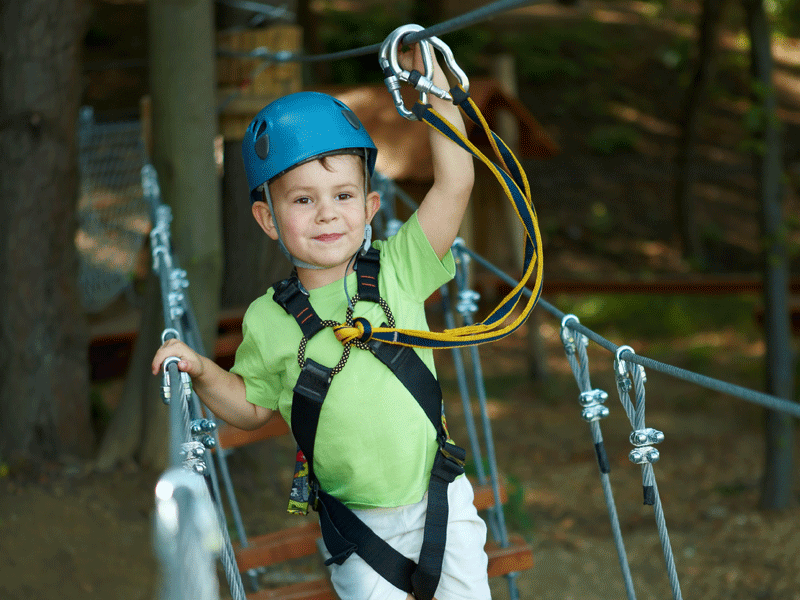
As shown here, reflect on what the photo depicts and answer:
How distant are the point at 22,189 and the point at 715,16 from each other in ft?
24.5

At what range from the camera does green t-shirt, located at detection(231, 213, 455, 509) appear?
1.67 m

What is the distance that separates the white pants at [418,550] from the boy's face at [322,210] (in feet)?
1.70

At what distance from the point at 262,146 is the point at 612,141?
1219 centimetres

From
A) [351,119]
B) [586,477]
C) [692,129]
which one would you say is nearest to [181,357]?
[351,119]

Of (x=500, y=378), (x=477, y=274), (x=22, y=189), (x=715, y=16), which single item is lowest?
(x=500, y=378)

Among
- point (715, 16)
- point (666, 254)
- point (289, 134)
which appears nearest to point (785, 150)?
point (666, 254)

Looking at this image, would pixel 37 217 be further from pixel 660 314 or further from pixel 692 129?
pixel 692 129

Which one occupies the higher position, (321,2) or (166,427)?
(321,2)

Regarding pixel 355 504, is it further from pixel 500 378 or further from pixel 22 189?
pixel 500 378

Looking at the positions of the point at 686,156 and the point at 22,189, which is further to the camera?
the point at 686,156

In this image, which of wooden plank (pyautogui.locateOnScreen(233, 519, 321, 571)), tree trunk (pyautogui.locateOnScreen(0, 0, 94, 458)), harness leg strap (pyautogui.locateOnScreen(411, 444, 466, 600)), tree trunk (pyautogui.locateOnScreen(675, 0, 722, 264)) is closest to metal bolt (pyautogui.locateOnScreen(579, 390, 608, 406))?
harness leg strap (pyautogui.locateOnScreen(411, 444, 466, 600))

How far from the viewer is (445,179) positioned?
5.62 feet

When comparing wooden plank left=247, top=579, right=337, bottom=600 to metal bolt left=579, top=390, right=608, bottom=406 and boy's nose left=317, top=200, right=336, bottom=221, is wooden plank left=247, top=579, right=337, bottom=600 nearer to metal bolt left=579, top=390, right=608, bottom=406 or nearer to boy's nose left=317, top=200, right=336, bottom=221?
metal bolt left=579, top=390, right=608, bottom=406

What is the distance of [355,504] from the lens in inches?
67.5
